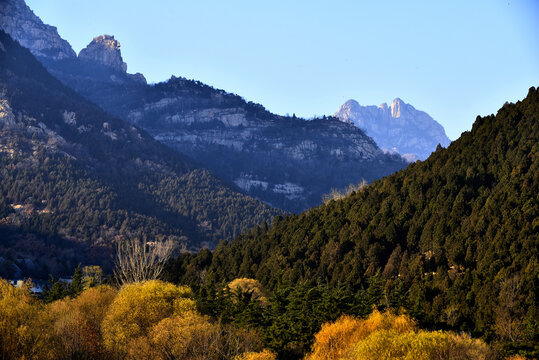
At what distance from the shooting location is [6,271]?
557ft

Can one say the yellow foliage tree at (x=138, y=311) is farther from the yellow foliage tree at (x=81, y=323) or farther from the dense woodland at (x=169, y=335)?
the yellow foliage tree at (x=81, y=323)

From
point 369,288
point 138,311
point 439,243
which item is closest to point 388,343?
point 369,288

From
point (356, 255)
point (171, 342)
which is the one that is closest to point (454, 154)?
point (356, 255)

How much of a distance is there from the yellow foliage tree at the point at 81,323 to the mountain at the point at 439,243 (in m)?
20.9

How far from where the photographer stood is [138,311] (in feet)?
273

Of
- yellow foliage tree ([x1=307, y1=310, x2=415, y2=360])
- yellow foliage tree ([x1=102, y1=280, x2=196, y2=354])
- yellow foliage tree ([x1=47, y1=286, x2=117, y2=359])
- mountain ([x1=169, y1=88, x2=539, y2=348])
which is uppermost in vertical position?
mountain ([x1=169, y1=88, x2=539, y2=348])

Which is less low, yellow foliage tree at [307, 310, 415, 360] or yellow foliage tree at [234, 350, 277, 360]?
yellow foliage tree at [307, 310, 415, 360]

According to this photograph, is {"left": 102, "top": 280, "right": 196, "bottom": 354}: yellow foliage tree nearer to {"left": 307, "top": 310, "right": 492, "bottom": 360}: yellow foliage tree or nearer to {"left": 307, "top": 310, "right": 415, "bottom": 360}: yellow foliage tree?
{"left": 307, "top": 310, "right": 415, "bottom": 360}: yellow foliage tree

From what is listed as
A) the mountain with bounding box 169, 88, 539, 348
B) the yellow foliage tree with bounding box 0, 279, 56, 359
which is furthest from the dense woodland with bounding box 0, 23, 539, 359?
the mountain with bounding box 169, 88, 539, 348

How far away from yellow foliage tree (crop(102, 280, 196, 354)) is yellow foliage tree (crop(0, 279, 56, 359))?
9349 mm

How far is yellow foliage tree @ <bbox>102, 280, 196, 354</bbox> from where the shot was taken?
77062 mm

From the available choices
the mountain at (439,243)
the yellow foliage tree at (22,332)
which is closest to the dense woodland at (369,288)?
the yellow foliage tree at (22,332)

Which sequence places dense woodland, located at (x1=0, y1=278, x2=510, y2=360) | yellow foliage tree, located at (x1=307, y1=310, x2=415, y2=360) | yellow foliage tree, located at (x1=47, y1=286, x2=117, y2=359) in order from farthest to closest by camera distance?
yellow foliage tree, located at (x1=47, y1=286, x2=117, y2=359)
yellow foliage tree, located at (x1=307, y1=310, x2=415, y2=360)
dense woodland, located at (x1=0, y1=278, x2=510, y2=360)

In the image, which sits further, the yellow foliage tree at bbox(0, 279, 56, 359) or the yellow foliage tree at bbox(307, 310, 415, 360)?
the yellow foliage tree at bbox(307, 310, 415, 360)
